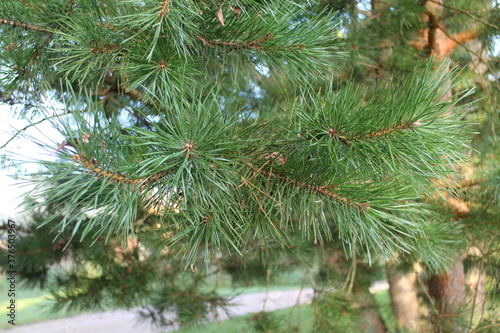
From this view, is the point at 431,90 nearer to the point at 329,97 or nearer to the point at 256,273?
the point at 329,97

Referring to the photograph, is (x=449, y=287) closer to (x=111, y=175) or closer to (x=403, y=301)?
(x=403, y=301)

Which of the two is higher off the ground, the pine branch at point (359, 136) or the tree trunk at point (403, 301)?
the pine branch at point (359, 136)

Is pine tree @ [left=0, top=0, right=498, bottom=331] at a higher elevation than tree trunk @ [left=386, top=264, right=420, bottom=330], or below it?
higher

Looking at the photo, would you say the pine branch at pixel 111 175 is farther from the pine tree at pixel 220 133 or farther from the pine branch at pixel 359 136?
the pine branch at pixel 359 136

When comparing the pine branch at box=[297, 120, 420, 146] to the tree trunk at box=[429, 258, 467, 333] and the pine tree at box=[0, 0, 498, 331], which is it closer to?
the pine tree at box=[0, 0, 498, 331]

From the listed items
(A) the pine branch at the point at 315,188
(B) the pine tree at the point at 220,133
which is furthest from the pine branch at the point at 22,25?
(A) the pine branch at the point at 315,188

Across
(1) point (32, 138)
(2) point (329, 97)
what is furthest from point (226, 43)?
(1) point (32, 138)

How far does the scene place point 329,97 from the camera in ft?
1.38

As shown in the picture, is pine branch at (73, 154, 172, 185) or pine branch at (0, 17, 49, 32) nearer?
pine branch at (73, 154, 172, 185)

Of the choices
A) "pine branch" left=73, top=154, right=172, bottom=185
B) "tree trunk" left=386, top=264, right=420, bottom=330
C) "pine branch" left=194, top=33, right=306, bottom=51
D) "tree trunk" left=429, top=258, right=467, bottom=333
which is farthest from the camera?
"tree trunk" left=386, top=264, right=420, bottom=330

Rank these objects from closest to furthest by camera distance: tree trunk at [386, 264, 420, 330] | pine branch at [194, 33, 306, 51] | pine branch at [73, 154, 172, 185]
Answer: pine branch at [73, 154, 172, 185] < pine branch at [194, 33, 306, 51] < tree trunk at [386, 264, 420, 330]

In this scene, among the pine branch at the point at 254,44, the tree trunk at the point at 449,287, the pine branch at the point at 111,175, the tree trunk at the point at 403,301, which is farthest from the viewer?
the tree trunk at the point at 403,301

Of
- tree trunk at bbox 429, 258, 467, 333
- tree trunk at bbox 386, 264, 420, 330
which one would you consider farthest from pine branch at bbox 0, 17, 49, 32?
tree trunk at bbox 386, 264, 420, 330

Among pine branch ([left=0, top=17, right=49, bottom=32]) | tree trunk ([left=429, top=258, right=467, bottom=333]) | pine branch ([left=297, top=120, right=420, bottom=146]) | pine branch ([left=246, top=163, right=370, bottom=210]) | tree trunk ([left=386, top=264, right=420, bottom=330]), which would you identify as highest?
pine branch ([left=0, top=17, right=49, bottom=32])
